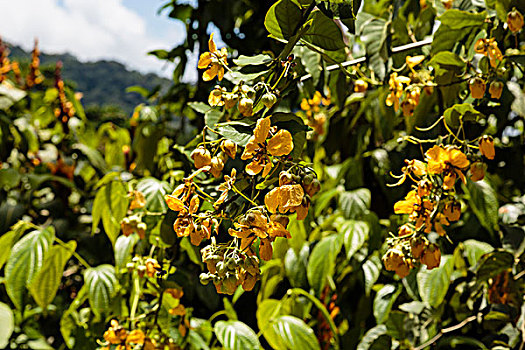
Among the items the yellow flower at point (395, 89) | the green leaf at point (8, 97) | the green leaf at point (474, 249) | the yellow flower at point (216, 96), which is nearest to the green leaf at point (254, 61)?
the yellow flower at point (216, 96)

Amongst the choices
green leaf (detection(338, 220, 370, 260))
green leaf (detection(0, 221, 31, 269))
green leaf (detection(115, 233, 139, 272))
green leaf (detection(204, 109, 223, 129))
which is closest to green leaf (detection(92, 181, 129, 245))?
green leaf (detection(115, 233, 139, 272))

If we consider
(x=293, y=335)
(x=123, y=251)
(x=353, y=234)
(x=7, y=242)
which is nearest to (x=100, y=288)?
(x=123, y=251)

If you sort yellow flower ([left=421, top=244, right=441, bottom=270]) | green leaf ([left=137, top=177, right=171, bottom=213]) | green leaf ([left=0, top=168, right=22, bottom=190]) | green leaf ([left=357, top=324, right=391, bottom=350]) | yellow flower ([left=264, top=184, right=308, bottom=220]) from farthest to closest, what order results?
green leaf ([left=0, top=168, right=22, bottom=190]), green leaf ([left=357, top=324, right=391, bottom=350]), green leaf ([left=137, top=177, right=171, bottom=213]), yellow flower ([left=421, top=244, right=441, bottom=270]), yellow flower ([left=264, top=184, right=308, bottom=220])

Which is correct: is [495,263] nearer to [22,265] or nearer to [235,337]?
[235,337]

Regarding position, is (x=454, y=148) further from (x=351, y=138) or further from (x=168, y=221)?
(x=351, y=138)

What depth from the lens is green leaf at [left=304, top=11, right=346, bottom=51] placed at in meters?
0.40

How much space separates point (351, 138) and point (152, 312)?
2.45 ft

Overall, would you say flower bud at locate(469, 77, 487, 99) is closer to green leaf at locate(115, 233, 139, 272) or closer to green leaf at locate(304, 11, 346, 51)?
green leaf at locate(304, 11, 346, 51)

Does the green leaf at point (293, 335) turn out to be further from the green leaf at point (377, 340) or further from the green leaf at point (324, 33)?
the green leaf at point (324, 33)

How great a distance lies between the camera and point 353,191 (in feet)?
3.16

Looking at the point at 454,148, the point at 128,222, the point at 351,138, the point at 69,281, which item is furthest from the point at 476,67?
the point at 69,281

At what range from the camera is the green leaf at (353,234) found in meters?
0.81

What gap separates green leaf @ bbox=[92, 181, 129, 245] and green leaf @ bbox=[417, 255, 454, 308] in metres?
0.54

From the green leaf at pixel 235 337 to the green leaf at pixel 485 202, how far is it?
0.45 metres
